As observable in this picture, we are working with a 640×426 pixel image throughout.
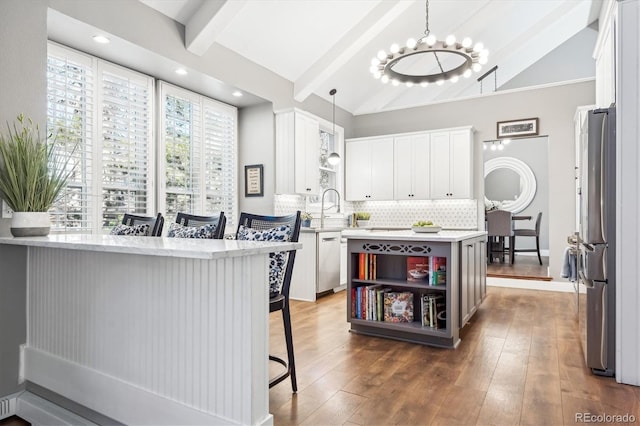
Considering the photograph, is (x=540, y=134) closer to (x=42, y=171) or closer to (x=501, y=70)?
(x=501, y=70)

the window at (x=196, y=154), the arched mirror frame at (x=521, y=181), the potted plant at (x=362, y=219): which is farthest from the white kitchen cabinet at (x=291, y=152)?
the arched mirror frame at (x=521, y=181)

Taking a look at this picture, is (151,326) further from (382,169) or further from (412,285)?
(382,169)

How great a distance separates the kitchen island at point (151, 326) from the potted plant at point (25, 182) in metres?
0.14

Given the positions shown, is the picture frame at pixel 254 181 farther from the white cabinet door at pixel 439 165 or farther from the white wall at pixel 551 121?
the white wall at pixel 551 121

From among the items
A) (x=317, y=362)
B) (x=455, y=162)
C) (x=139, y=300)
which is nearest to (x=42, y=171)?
(x=139, y=300)

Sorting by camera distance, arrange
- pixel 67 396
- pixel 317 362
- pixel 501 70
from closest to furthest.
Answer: pixel 67 396 → pixel 317 362 → pixel 501 70

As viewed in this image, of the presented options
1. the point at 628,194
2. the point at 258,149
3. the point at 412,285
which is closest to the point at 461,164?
the point at 258,149

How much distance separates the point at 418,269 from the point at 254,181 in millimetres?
2730

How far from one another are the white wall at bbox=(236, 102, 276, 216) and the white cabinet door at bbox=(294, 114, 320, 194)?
32 centimetres

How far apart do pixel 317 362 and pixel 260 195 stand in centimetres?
287

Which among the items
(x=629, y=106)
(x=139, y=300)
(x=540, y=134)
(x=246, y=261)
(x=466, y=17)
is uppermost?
(x=466, y=17)

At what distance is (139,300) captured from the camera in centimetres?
185

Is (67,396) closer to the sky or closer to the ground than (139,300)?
closer to the ground

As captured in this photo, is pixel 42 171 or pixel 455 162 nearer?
pixel 42 171
